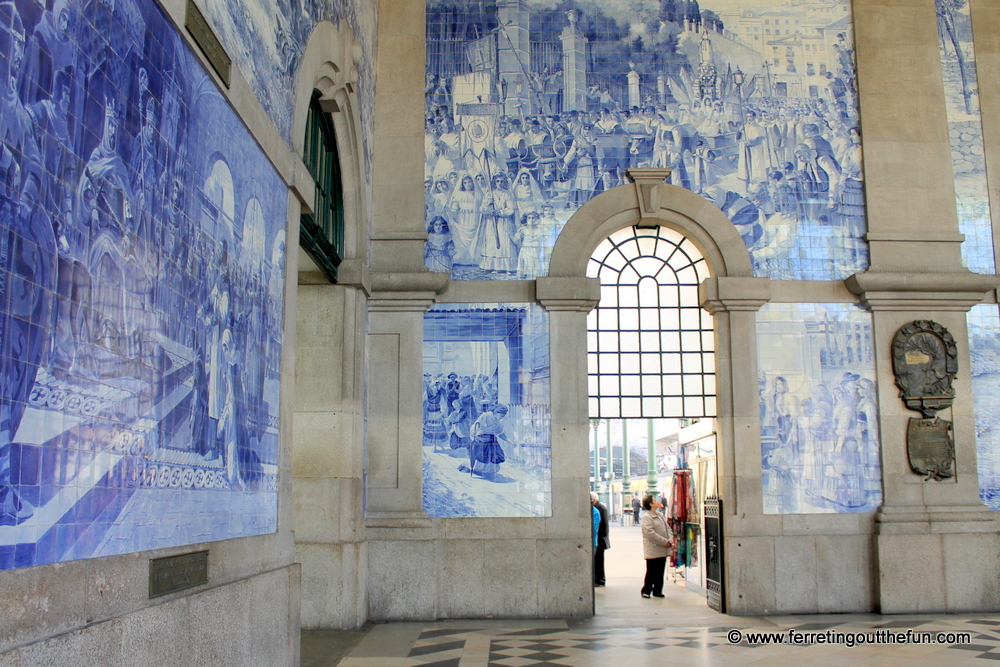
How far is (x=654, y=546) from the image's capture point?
13.2 metres

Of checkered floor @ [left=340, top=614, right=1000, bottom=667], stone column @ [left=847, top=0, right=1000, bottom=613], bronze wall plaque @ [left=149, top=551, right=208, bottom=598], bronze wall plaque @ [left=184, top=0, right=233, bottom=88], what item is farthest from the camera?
stone column @ [left=847, top=0, right=1000, bottom=613]

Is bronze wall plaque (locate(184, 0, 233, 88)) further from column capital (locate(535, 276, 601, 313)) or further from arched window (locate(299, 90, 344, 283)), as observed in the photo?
column capital (locate(535, 276, 601, 313))

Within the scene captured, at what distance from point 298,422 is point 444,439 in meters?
2.11

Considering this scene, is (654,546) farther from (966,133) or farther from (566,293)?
A: (966,133)

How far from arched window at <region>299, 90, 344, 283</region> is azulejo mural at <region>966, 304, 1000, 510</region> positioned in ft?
29.3

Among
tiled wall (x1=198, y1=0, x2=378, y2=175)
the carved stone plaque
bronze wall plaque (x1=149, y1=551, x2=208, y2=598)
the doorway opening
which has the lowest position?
bronze wall plaque (x1=149, y1=551, x2=208, y2=598)

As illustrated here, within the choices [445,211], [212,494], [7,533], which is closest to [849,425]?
[445,211]

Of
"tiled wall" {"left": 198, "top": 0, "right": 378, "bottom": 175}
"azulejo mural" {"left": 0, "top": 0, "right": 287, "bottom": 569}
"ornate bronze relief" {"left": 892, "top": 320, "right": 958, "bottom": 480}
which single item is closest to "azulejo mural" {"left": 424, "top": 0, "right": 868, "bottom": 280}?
"ornate bronze relief" {"left": 892, "top": 320, "right": 958, "bottom": 480}

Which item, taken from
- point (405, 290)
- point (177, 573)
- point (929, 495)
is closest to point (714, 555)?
point (929, 495)

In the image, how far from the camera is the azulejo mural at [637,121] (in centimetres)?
A: 1257

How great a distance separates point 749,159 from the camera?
504 inches

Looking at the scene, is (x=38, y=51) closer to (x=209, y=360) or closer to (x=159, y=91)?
(x=159, y=91)

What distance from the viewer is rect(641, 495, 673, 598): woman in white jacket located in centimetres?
1312

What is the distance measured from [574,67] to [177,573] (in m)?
9.99
